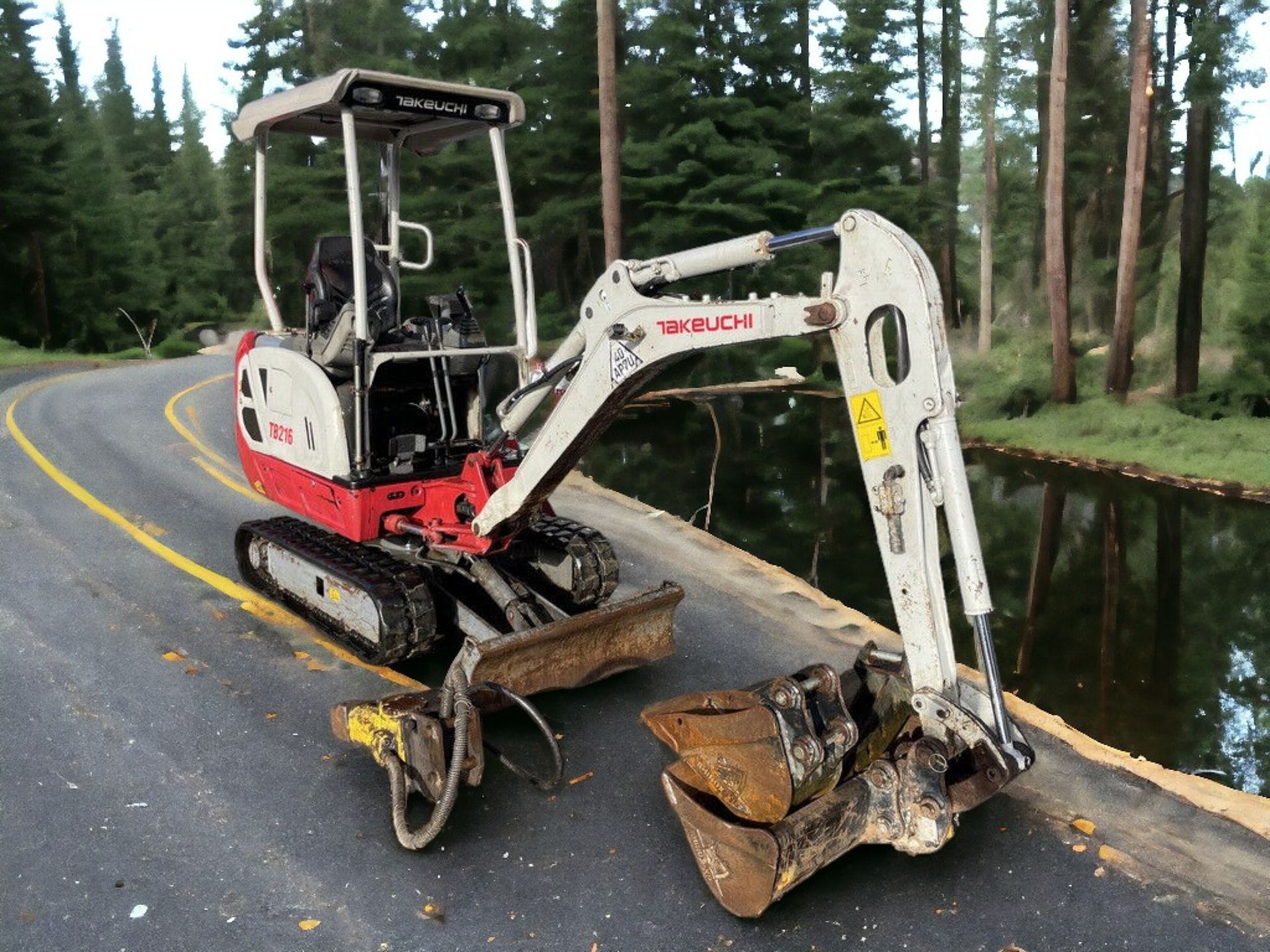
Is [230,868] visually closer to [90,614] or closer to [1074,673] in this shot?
[90,614]

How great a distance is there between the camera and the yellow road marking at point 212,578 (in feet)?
19.5

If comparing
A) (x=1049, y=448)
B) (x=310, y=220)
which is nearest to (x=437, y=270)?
(x=310, y=220)

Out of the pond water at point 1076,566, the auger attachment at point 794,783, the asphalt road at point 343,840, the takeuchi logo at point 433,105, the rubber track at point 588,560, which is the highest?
the takeuchi logo at point 433,105

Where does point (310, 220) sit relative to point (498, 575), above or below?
above

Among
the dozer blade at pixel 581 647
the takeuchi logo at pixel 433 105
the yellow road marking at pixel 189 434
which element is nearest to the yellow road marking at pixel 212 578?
the dozer blade at pixel 581 647

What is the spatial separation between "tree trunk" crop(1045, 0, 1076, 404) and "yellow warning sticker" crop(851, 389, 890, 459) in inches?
616

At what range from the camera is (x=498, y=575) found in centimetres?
583

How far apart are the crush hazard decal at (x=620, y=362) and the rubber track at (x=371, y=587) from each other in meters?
1.78

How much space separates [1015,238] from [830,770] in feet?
97.8

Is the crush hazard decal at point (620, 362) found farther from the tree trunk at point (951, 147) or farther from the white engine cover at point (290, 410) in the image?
the tree trunk at point (951, 147)

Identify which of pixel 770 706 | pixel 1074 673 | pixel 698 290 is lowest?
pixel 1074 673

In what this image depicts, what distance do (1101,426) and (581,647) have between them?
14.4 meters

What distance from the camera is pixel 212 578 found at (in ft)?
23.8

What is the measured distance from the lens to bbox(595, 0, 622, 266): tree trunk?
17.4 metres
